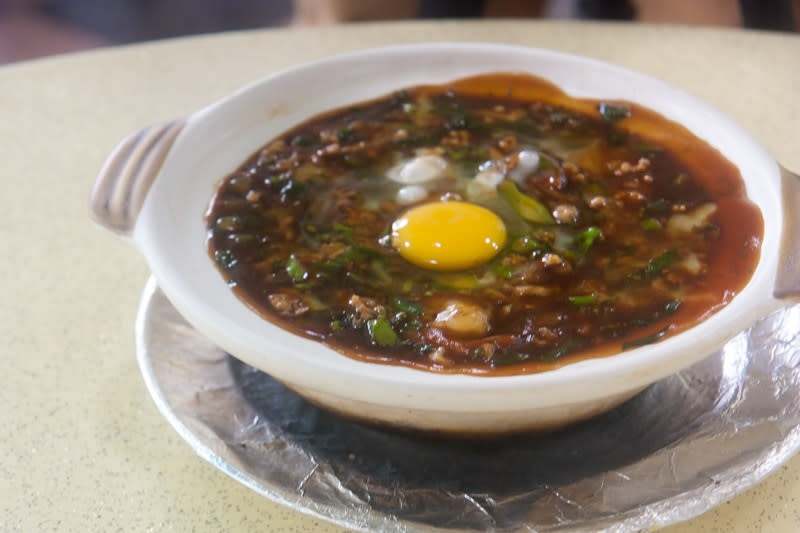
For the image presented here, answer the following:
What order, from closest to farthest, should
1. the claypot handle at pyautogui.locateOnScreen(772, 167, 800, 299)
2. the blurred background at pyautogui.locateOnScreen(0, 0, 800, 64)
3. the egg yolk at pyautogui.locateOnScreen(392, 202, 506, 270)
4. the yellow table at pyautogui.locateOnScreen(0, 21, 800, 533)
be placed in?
the claypot handle at pyautogui.locateOnScreen(772, 167, 800, 299) < the yellow table at pyautogui.locateOnScreen(0, 21, 800, 533) < the egg yolk at pyautogui.locateOnScreen(392, 202, 506, 270) < the blurred background at pyautogui.locateOnScreen(0, 0, 800, 64)

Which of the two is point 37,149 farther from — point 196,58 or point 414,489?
point 414,489

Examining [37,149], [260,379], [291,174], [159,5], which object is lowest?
[159,5]

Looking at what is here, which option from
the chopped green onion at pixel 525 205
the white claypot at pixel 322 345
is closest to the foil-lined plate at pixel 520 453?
the white claypot at pixel 322 345

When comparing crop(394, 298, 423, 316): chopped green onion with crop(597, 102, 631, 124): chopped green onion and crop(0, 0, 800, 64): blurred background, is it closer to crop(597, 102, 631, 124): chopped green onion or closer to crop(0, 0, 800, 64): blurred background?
crop(597, 102, 631, 124): chopped green onion

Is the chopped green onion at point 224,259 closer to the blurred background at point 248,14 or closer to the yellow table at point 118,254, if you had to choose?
the yellow table at point 118,254

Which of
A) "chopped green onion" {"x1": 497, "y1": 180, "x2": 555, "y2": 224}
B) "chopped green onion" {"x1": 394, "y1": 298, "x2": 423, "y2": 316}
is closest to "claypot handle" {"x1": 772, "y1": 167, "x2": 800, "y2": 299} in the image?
"chopped green onion" {"x1": 497, "y1": 180, "x2": 555, "y2": 224}

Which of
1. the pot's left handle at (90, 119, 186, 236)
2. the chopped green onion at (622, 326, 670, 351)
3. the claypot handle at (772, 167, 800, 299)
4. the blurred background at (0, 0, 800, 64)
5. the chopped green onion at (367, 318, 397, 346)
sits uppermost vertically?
A: the claypot handle at (772, 167, 800, 299)

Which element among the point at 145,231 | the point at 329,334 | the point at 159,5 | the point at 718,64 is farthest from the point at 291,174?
the point at 159,5
